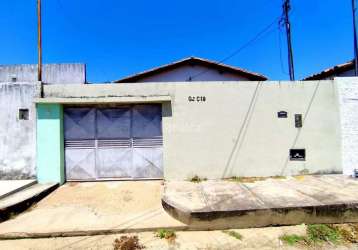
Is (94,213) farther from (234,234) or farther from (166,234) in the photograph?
(234,234)

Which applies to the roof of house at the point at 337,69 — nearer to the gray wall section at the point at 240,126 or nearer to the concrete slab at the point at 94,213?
the gray wall section at the point at 240,126

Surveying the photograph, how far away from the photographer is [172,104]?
6.97 metres

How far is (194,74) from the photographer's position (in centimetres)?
1538

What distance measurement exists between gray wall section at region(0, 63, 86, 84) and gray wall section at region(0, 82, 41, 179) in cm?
425

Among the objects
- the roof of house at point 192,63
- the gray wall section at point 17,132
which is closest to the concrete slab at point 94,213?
the gray wall section at point 17,132

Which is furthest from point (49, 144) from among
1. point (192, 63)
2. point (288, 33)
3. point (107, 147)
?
point (288, 33)

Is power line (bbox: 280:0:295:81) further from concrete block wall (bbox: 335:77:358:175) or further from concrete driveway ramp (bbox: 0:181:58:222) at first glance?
concrete driveway ramp (bbox: 0:181:58:222)

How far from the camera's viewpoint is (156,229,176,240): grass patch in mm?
4121

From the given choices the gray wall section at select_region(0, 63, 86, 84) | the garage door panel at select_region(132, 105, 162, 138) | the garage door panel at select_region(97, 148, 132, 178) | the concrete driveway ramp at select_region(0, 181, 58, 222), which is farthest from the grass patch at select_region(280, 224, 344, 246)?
the gray wall section at select_region(0, 63, 86, 84)

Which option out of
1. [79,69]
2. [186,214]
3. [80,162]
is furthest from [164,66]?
[186,214]

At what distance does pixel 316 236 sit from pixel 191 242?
2311 millimetres

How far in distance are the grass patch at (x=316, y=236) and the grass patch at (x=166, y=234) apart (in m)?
1.99

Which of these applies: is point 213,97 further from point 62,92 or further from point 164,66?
point 164,66

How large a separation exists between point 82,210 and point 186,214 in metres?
2.49
